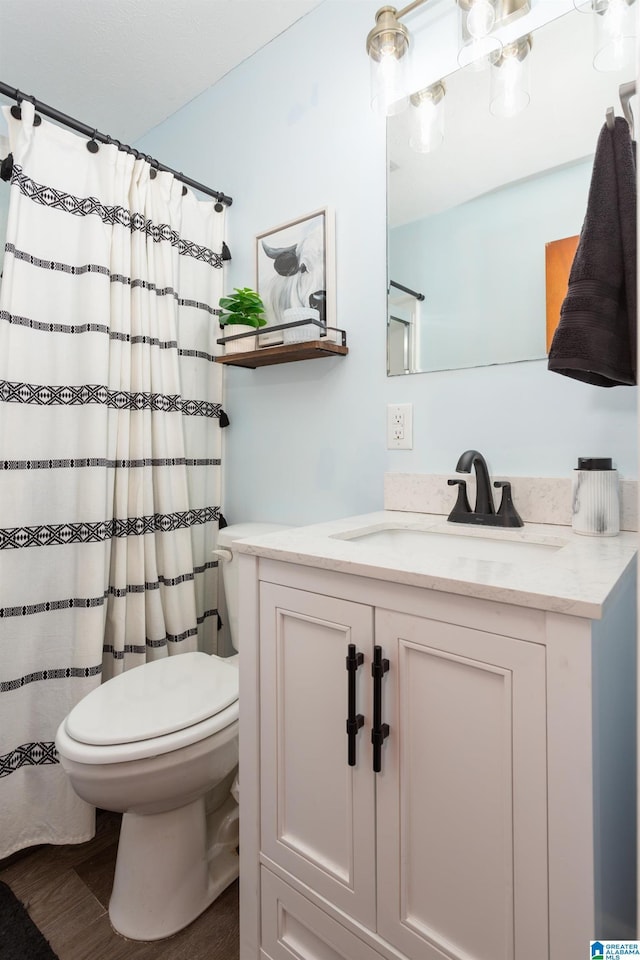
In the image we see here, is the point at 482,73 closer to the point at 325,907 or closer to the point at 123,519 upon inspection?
the point at 123,519

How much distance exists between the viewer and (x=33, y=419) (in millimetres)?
1384

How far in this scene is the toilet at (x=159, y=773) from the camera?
105cm

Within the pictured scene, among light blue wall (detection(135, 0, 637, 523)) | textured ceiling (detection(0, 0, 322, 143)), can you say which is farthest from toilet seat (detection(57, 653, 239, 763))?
textured ceiling (detection(0, 0, 322, 143))

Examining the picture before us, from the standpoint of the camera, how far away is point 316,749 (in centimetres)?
87

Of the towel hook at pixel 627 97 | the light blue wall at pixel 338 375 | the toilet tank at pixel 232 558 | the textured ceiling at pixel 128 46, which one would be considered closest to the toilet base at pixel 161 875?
the toilet tank at pixel 232 558

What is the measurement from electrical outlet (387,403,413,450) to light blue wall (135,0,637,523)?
0.9 inches

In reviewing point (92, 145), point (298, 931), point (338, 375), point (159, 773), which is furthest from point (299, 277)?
point (298, 931)

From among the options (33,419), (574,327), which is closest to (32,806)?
(33,419)

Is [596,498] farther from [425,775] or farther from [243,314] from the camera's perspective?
[243,314]

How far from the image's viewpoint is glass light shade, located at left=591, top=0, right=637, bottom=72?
3.50 ft

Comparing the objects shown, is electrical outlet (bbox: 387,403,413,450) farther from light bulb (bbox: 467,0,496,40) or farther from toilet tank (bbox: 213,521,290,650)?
light bulb (bbox: 467,0,496,40)

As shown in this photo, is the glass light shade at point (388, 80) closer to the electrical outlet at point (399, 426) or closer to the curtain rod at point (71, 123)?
the curtain rod at point (71, 123)

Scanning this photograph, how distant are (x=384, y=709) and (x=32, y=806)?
121 centimetres

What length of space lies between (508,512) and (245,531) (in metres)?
0.84
